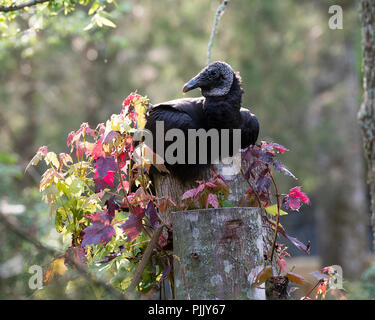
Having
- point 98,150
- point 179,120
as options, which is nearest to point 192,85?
point 179,120

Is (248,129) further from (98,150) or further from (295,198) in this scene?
(98,150)

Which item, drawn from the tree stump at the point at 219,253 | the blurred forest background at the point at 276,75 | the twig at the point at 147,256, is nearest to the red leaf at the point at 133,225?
the twig at the point at 147,256

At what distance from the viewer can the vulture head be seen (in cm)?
299

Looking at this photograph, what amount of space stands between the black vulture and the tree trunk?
1.25 metres

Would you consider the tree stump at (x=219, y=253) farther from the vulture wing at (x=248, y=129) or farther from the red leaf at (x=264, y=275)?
the vulture wing at (x=248, y=129)

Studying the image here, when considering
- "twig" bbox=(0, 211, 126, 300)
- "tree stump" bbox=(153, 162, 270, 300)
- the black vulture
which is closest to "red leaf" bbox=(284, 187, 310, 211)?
"tree stump" bbox=(153, 162, 270, 300)

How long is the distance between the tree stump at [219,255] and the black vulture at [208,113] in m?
0.64

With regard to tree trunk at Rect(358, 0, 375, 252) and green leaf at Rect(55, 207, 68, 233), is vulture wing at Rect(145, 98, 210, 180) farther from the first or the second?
tree trunk at Rect(358, 0, 375, 252)

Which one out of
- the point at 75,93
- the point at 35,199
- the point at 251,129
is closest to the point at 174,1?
the point at 75,93

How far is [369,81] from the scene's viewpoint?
154 inches

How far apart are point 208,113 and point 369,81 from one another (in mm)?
1612

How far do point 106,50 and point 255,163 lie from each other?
9.83m

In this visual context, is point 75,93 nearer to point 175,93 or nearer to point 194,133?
point 175,93
